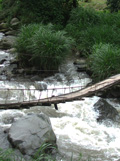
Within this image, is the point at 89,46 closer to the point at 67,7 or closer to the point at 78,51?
the point at 78,51

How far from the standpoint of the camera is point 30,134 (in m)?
4.00

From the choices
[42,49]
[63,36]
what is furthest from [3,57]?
[63,36]

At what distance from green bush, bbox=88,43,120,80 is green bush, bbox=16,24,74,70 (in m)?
0.91

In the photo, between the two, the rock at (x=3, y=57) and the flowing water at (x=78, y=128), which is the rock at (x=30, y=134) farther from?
the rock at (x=3, y=57)

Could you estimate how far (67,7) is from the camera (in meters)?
11.5

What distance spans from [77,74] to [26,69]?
1.44 m

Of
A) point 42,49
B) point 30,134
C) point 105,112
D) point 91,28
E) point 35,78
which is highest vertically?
point 91,28

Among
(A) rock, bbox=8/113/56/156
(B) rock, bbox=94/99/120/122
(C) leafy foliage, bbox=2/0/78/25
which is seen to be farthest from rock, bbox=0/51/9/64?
(A) rock, bbox=8/113/56/156

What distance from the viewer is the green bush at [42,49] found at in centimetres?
712

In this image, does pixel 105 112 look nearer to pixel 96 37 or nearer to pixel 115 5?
pixel 96 37

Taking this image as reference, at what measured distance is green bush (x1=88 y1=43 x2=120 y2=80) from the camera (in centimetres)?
650

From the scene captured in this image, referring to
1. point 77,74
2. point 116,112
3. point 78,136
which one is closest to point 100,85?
point 78,136

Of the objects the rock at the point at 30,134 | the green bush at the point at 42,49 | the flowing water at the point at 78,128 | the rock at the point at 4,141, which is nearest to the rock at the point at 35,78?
the flowing water at the point at 78,128

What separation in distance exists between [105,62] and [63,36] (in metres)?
1.70
